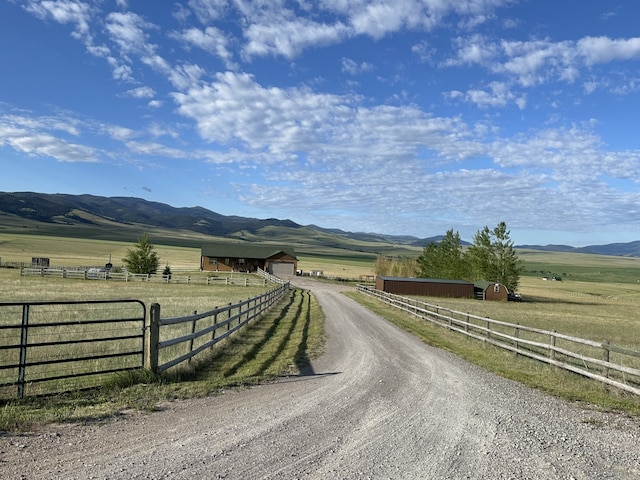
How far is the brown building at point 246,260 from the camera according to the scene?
8088cm

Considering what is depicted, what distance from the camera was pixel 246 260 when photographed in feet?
271

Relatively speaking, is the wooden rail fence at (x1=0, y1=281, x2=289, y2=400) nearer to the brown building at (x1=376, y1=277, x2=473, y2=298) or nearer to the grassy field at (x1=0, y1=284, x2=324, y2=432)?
the grassy field at (x1=0, y1=284, x2=324, y2=432)

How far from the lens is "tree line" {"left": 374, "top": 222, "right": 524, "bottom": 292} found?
Result: 7131 cm

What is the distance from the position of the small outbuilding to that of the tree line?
5.10 metres

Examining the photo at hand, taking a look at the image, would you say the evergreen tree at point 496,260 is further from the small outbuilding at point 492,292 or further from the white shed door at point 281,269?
the white shed door at point 281,269

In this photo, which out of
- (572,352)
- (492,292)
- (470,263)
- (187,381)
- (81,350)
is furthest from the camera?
(470,263)

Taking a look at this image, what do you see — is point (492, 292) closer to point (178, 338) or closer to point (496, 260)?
point (496, 260)

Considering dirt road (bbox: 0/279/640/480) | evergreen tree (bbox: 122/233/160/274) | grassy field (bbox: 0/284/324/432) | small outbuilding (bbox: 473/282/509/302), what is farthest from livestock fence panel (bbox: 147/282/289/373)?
small outbuilding (bbox: 473/282/509/302)

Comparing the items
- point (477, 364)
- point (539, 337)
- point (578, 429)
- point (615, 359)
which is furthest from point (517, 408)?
point (539, 337)

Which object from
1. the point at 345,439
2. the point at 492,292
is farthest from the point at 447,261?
the point at 345,439

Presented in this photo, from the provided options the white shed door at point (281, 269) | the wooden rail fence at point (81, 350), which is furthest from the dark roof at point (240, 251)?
the wooden rail fence at point (81, 350)

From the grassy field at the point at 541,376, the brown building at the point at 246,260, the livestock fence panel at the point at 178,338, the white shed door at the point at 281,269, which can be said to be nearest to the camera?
the grassy field at the point at 541,376

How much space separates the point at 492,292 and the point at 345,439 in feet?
207

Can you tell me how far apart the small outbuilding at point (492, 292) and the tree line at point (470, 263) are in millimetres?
5099
